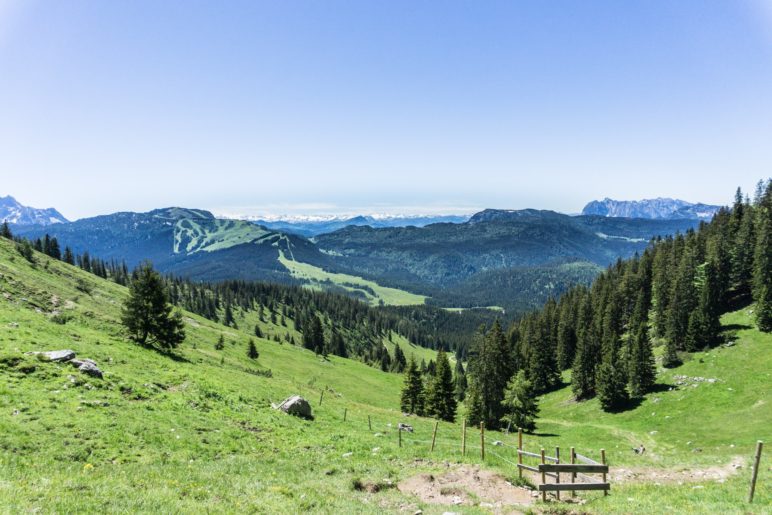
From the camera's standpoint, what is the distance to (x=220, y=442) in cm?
2502

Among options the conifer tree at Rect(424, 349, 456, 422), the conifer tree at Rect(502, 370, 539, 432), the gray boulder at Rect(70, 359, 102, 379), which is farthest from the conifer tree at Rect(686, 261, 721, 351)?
the gray boulder at Rect(70, 359, 102, 379)

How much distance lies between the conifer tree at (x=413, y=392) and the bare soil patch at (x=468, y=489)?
51901mm

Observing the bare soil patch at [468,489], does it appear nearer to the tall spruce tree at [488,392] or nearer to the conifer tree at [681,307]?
the tall spruce tree at [488,392]

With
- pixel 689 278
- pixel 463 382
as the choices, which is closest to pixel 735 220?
pixel 689 278

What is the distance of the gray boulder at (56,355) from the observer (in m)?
29.9

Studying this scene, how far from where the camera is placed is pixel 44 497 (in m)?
13.3

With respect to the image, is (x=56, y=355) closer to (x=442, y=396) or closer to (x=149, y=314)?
(x=149, y=314)

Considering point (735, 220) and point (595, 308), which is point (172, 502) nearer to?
point (595, 308)

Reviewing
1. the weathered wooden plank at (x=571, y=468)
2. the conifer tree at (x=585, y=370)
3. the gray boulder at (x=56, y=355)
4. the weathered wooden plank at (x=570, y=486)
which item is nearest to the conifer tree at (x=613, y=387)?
the conifer tree at (x=585, y=370)

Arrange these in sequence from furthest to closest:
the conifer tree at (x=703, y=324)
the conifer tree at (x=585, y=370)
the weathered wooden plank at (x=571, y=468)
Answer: the conifer tree at (x=585, y=370) → the conifer tree at (x=703, y=324) → the weathered wooden plank at (x=571, y=468)

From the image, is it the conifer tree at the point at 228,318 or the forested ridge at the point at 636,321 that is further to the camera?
the conifer tree at the point at 228,318

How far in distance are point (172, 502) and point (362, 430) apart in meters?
24.7

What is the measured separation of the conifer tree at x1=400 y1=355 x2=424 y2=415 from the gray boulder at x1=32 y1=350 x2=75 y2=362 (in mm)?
53351

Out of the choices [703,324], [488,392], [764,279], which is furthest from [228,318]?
[764,279]
